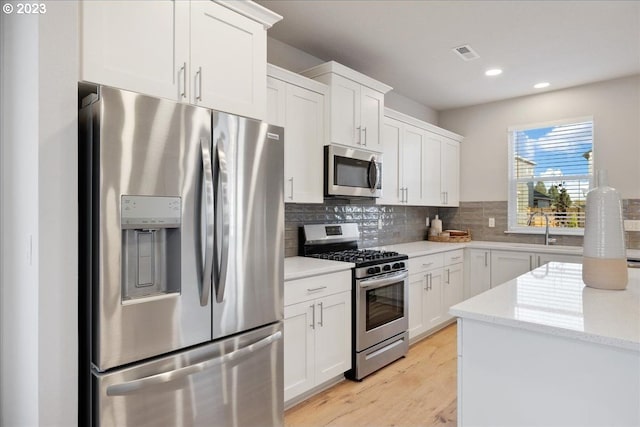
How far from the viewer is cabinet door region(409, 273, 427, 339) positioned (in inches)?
139

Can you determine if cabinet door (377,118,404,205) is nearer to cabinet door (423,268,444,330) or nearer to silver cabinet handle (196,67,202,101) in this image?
cabinet door (423,268,444,330)

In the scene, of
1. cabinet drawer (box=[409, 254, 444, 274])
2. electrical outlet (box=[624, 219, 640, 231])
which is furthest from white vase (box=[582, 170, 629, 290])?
electrical outlet (box=[624, 219, 640, 231])

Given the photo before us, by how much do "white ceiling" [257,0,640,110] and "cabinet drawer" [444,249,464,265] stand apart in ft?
6.08

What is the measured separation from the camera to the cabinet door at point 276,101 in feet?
8.41

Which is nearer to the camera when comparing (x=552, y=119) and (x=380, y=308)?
(x=380, y=308)

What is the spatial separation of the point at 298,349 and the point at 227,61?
5.73 feet

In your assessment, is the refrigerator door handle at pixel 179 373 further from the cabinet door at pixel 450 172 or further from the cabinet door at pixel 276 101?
the cabinet door at pixel 450 172

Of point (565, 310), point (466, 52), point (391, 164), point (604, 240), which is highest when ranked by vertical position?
point (466, 52)

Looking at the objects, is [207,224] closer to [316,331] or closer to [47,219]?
[47,219]

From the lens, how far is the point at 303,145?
9.29 ft

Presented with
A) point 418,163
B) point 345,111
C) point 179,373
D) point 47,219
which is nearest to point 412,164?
point 418,163

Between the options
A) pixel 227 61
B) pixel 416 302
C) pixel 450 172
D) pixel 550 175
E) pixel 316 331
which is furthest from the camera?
pixel 450 172

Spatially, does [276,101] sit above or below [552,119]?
below

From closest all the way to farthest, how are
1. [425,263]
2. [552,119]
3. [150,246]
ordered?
[150,246] → [425,263] → [552,119]
